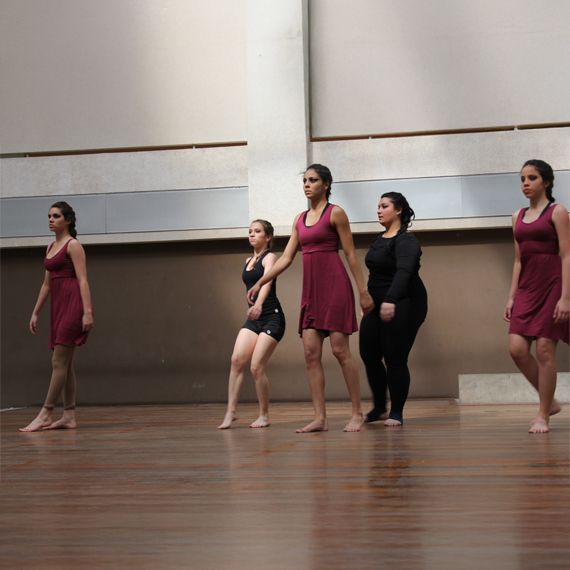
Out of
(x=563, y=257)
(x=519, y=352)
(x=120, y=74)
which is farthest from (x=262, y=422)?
(x=120, y=74)

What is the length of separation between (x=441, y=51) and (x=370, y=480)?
6065 mm

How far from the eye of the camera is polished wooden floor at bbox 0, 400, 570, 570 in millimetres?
1476

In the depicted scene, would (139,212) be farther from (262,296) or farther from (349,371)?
(349,371)

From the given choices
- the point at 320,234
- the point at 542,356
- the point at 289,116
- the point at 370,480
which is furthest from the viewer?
the point at 289,116

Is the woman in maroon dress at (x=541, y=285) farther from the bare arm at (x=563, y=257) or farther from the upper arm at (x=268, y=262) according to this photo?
the upper arm at (x=268, y=262)

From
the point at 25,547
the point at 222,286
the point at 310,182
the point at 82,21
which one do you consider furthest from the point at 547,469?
the point at 82,21

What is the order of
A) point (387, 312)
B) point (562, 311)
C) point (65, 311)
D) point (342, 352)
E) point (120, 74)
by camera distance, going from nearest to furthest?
point (562, 311), point (387, 312), point (342, 352), point (65, 311), point (120, 74)

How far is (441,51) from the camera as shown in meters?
7.25

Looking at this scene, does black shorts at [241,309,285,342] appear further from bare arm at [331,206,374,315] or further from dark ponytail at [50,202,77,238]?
dark ponytail at [50,202,77,238]

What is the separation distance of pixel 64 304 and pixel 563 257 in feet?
11.0

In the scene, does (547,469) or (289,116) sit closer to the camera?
(547,469)

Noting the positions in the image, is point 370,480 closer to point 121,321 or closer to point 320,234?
point 320,234

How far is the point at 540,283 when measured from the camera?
3.70m

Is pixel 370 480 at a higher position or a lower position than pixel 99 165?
lower
